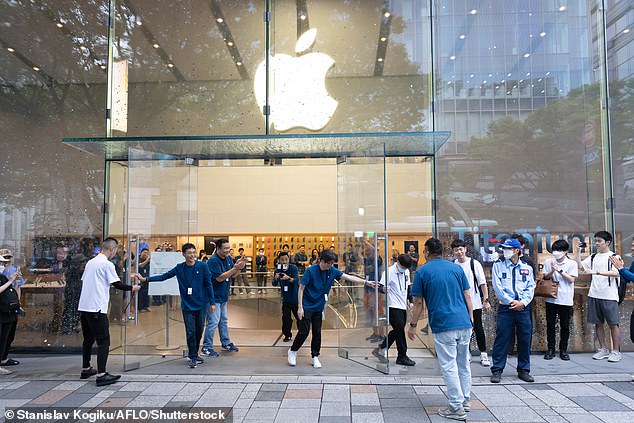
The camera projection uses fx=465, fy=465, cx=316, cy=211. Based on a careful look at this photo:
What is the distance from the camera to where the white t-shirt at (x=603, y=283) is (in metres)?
6.20

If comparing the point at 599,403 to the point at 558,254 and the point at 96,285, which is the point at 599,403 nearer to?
the point at 558,254

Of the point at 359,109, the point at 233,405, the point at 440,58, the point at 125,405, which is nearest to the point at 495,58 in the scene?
the point at 440,58

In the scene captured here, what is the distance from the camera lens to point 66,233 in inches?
287

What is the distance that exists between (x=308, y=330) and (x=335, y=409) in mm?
1585

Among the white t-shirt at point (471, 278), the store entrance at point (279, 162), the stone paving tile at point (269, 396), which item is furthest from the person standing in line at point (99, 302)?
the white t-shirt at point (471, 278)

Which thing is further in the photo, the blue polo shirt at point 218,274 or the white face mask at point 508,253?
the blue polo shirt at point 218,274

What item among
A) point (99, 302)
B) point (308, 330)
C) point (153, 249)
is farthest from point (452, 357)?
point (153, 249)

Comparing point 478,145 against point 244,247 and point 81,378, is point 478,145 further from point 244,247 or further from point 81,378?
point 244,247

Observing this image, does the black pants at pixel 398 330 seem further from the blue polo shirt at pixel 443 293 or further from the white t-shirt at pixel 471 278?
the blue polo shirt at pixel 443 293

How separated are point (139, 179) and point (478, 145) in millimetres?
5175

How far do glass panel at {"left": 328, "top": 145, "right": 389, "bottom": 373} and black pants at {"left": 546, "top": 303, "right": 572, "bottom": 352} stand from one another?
2.32m

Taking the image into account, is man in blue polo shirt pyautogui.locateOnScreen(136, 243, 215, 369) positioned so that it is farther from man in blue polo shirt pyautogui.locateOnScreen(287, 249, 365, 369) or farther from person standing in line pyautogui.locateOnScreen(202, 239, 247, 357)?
man in blue polo shirt pyautogui.locateOnScreen(287, 249, 365, 369)

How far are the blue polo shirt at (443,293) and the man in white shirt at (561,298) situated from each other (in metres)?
2.64

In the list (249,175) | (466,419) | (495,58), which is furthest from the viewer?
(249,175)
